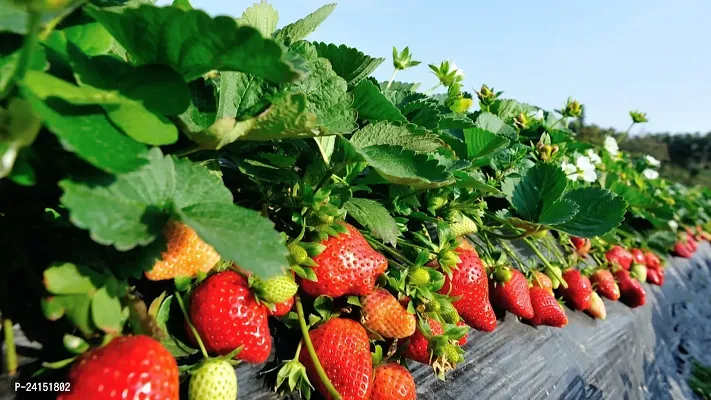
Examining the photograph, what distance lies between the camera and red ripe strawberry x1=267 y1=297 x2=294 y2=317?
646mm

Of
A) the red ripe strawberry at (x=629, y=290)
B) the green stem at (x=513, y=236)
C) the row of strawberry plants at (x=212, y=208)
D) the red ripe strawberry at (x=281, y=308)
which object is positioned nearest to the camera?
the row of strawberry plants at (x=212, y=208)

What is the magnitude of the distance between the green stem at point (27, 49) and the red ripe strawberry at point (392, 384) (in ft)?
1.75

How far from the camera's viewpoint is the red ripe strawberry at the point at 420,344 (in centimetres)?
77

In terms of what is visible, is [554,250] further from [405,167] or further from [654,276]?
[654,276]

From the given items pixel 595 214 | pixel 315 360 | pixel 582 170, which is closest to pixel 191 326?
pixel 315 360

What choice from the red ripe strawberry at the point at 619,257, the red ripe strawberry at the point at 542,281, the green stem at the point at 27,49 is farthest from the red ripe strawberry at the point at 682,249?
the green stem at the point at 27,49

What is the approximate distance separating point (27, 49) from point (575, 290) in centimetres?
153

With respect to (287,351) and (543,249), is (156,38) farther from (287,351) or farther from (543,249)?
(543,249)

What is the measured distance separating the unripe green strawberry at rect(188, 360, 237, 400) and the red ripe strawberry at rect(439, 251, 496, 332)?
16.9 inches

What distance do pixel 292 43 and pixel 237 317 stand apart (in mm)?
368

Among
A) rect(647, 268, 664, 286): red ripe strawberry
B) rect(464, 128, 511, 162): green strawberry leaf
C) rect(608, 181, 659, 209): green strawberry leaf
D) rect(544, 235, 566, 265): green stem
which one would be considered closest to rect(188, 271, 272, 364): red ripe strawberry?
rect(464, 128, 511, 162): green strawberry leaf

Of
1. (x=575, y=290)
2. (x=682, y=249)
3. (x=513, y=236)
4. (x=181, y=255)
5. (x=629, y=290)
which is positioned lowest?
(x=682, y=249)

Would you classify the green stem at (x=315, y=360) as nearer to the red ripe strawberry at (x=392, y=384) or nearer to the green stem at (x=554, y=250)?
the red ripe strawberry at (x=392, y=384)

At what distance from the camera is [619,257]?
221 centimetres
